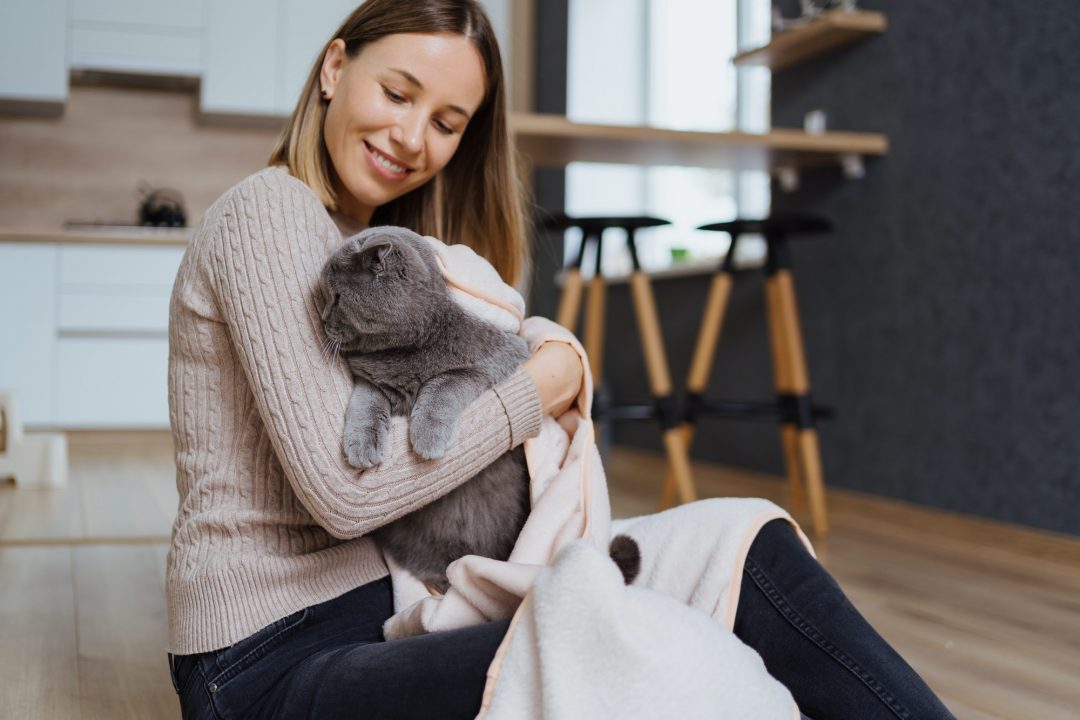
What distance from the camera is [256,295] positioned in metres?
1.03

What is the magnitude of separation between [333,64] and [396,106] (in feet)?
0.39

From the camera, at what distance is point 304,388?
1.03 metres

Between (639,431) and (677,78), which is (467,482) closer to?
(639,431)

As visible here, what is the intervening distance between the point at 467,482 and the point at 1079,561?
184 centimetres

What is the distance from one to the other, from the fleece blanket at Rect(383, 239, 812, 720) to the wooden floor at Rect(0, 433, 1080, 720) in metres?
0.57

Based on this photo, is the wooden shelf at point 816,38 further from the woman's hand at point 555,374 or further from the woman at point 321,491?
the woman's hand at point 555,374

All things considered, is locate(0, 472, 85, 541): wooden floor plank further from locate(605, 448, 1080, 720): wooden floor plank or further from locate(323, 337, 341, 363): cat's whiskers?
locate(323, 337, 341, 363): cat's whiskers

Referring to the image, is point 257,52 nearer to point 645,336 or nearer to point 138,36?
point 138,36

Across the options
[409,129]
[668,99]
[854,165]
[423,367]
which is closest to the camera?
[423,367]

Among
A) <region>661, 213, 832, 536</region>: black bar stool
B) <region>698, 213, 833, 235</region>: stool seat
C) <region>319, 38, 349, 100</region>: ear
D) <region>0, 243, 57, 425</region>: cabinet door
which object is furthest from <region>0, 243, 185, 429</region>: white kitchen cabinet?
<region>319, 38, 349, 100</region>: ear

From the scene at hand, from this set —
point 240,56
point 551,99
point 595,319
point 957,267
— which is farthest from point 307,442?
point 551,99

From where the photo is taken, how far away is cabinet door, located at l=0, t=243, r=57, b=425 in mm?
4383

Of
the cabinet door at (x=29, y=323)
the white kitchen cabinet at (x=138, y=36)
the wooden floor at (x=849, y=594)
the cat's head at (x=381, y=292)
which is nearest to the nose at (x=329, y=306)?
the cat's head at (x=381, y=292)

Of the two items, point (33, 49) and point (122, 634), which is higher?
point (33, 49)
